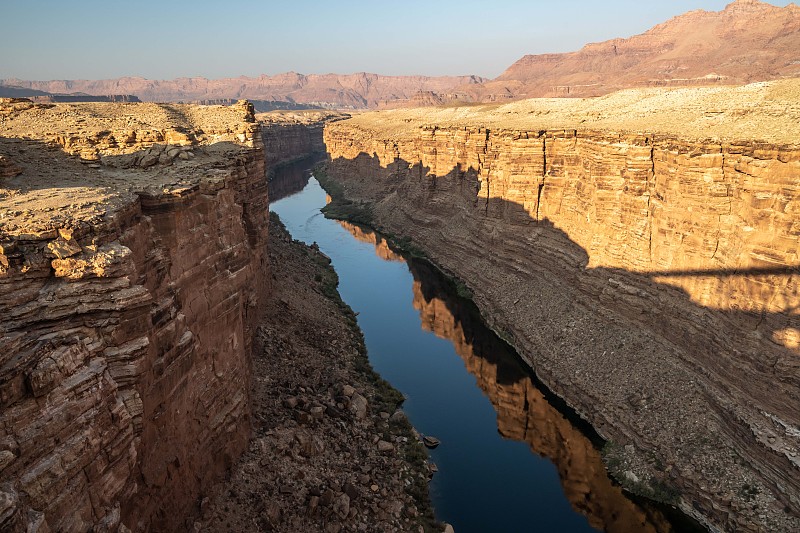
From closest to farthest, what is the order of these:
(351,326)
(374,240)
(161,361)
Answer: (161,361), (351,326), (374,240)

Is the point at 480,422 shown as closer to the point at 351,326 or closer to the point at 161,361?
the point at 351,326

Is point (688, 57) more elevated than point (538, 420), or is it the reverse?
point (688, 57)

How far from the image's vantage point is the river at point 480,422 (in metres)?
20.6

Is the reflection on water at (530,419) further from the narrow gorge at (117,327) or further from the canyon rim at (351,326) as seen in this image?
the narrow gorge at (117,327)

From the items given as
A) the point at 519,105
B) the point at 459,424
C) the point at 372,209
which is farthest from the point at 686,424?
the point at 519,105

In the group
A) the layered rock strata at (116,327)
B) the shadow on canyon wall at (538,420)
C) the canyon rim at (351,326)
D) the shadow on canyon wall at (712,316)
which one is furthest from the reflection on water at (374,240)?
the layered rock strata at (116,327)

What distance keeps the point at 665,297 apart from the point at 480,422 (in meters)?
10.9

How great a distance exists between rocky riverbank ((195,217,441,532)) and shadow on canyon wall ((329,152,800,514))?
1096cm

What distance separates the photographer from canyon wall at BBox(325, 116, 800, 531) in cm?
1900

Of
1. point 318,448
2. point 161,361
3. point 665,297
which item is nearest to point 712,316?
point 665,297

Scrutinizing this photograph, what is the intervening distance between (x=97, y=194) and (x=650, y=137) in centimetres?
2523

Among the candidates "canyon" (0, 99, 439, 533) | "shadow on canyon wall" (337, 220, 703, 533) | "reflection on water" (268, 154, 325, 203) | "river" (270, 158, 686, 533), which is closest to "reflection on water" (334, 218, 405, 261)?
"river" (270, 158, 686, 533)

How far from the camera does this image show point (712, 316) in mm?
22406

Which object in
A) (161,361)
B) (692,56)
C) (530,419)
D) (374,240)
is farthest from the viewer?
(692,56)
